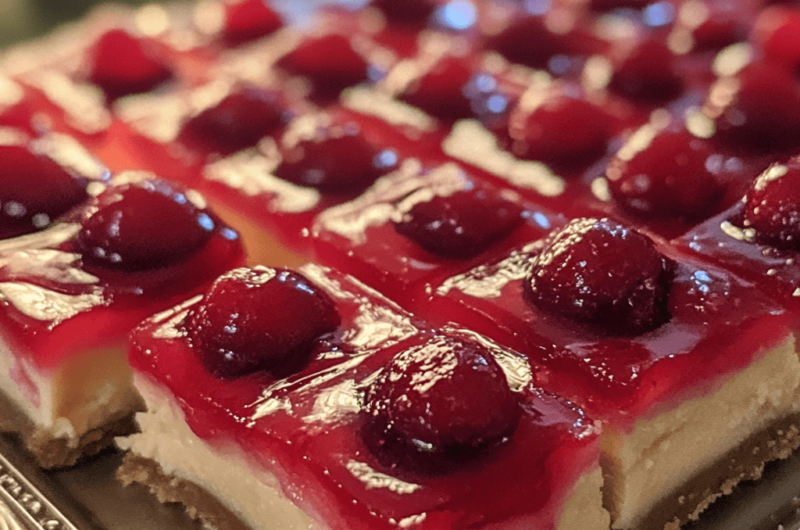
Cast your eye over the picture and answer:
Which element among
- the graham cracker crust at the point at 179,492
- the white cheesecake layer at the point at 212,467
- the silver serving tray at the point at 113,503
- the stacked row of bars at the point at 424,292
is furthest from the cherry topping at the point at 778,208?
the graham cracker crust at the point at 179,492

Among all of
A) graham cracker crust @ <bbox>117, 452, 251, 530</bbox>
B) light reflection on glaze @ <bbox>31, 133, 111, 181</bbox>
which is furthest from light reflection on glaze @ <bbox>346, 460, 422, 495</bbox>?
light reflection on glaze @ <bbox>31, 133, 111, 181</bbox>

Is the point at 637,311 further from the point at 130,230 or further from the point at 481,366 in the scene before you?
the point at 130,230

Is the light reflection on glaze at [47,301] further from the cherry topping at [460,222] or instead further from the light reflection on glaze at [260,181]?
the cherry topping at [460,222]

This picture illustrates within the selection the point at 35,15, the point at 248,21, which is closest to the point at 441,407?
the point at 248,21

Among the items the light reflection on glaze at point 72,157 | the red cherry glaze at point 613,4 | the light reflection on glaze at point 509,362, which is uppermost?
the light reflection on glaze at point 72,157

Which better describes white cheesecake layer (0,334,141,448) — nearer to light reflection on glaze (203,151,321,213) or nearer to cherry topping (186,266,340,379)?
cherry topping (186,266,340,379)

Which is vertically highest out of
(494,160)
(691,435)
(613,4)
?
(613,4)

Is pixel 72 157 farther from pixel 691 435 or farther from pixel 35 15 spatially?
pixel 35 15
